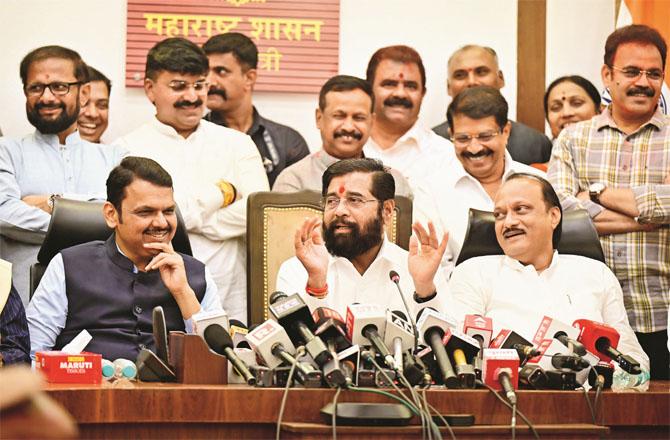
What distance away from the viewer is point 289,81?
619cm

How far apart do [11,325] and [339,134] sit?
188 centimetres

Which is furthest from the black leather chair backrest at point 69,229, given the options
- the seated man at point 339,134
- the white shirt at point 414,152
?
the white shirt at point 414,152

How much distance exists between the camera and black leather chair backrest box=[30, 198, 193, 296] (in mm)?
3670

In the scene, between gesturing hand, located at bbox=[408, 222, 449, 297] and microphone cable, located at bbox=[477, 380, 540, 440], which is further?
gesturing hand, located at bbox=[408, 222, 449, 297]

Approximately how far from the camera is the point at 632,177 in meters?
4.43

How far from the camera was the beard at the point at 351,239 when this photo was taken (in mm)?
3674

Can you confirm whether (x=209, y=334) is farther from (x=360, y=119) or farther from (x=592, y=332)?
(x=360, y=119)

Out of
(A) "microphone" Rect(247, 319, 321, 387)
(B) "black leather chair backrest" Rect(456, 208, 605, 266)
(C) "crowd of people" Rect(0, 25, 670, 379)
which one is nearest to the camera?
(A) "microphone" Rect(247, 319, 321, 387)

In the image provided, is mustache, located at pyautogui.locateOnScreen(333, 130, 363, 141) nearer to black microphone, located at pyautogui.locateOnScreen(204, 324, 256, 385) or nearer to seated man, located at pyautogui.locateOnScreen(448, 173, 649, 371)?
seated man, located at pyautogui.locateOnScreen(448, 173, 649, 371)

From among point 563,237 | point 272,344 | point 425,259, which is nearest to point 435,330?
point 272,344

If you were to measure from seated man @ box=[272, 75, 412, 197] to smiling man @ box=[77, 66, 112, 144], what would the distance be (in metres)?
1.09

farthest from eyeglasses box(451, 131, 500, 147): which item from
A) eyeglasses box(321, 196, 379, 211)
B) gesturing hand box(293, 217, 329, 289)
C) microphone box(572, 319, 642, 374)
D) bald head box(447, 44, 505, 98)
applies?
microphone box(572, 319, 642, 374)

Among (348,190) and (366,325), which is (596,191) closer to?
(348,190)

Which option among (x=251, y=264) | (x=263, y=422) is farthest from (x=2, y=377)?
(x=251, y=264)
